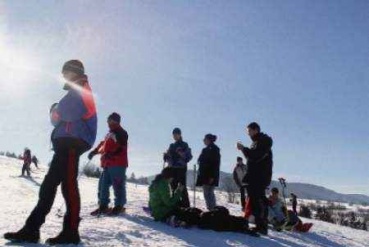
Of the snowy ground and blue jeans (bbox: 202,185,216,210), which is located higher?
blue jeans (bbox: 202,185,216,210)

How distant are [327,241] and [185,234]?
13.6 feet

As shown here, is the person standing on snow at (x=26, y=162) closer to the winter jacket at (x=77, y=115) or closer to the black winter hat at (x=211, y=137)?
the black winter hat at (x=211, y=137)

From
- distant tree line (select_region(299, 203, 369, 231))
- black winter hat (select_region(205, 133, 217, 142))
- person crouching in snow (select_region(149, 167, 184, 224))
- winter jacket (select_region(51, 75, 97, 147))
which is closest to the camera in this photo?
winter jacket (select_region(51, 75, 97, 147))

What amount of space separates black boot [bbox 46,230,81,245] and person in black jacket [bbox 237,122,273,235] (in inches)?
147

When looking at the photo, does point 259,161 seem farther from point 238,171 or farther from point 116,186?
point 238,171

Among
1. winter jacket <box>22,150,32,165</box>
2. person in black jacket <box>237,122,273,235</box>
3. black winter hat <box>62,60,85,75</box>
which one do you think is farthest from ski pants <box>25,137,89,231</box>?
winter jacket <box>22,150,32,165</box>

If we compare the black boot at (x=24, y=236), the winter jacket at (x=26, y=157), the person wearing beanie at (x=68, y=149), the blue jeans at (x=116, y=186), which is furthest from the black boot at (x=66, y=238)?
the winter jacket at (x=26, y=157)

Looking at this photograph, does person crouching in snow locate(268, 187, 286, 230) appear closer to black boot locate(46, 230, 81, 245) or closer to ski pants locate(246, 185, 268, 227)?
ski pants locate(246, 185, 268, 227)

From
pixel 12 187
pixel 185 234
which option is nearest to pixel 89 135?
pixel 185 234

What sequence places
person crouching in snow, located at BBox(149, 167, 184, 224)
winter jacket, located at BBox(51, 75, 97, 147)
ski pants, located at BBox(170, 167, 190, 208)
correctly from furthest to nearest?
ski pants, located at BBox(170, 167, 190, 208) < person crouching in snow, located at BBox(149, 167, 184, 224) < winter jacket, located at BBox(51, 75, 97, 147)

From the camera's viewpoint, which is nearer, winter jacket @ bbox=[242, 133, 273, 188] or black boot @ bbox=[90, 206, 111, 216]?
winter jacket @ bbox=[242, 133, 273, 188]

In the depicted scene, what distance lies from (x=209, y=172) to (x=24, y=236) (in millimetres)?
5938

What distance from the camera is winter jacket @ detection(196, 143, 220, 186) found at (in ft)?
36.2

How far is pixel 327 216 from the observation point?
2114cm
